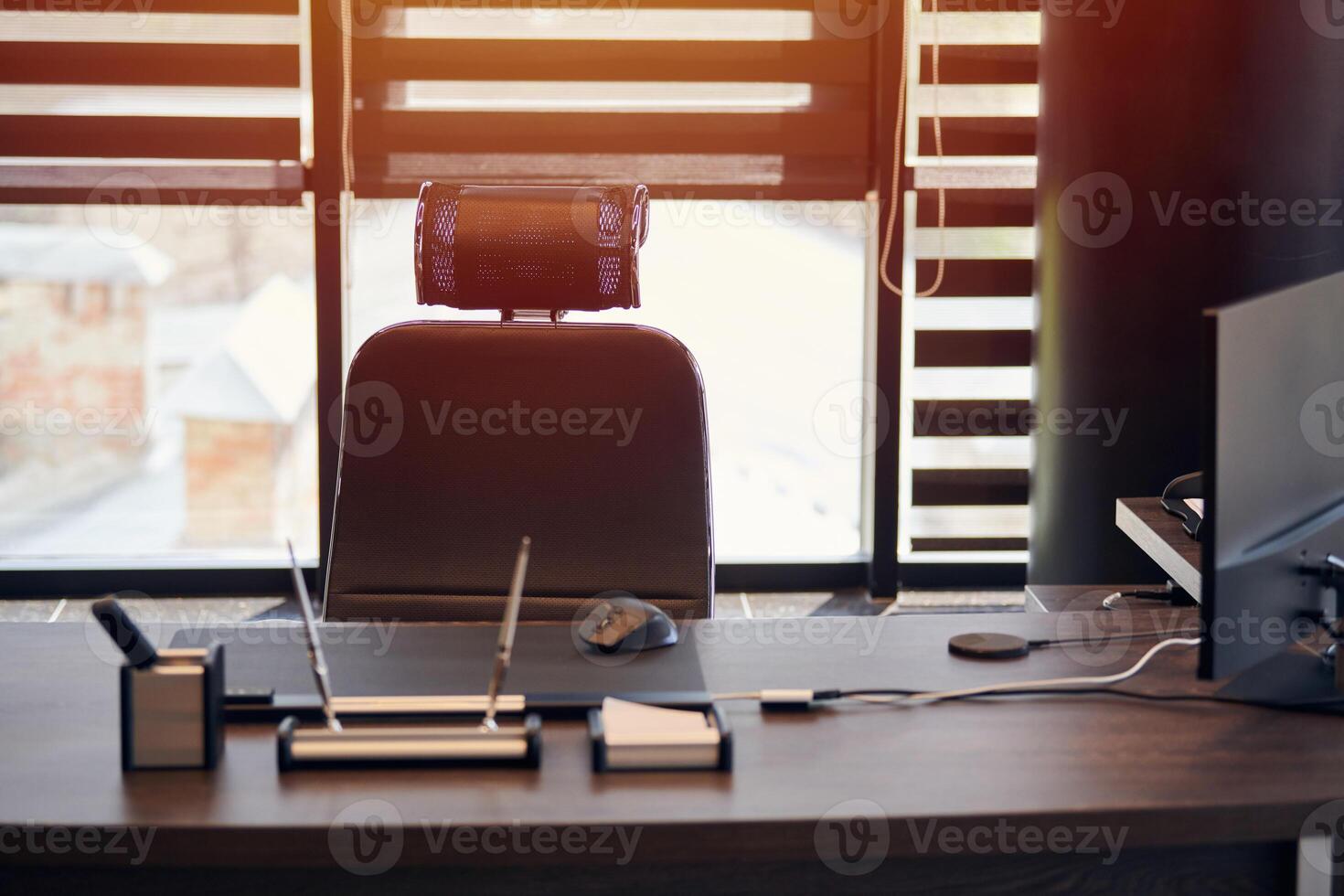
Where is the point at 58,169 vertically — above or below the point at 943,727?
above

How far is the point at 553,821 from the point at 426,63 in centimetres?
285

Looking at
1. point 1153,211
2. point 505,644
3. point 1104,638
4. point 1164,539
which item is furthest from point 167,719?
point 1153,211

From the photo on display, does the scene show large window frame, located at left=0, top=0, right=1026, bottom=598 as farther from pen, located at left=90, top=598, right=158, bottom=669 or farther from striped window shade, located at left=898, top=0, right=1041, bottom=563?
pen, located at left=90, top=598, right=158, bottom=669

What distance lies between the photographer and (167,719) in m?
1.01

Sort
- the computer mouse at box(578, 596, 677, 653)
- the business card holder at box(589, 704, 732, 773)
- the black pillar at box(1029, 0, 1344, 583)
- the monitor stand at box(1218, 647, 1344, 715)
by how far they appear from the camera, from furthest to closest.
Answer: the black pillar at box(1029, 0, 1344, 583) → the computer mouse at box(578, 596, 677, 653) → the monitor stand at box(1218, 647, 1344, 715) → the business card holder at box(589, 704, 732, 773)

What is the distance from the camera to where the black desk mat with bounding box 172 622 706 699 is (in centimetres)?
122

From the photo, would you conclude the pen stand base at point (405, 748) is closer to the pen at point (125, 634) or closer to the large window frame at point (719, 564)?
the pen at point (125, 634)

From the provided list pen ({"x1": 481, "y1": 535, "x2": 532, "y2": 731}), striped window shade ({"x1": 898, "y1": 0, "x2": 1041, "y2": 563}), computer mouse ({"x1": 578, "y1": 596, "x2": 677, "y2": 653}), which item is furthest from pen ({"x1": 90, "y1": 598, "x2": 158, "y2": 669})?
striped window shade ({"x1": 898, "y1": 0, "x2": 1041, "y2": 563})

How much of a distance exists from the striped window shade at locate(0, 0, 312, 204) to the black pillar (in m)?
1.95

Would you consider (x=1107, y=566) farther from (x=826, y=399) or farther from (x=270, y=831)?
(x=270, y=831)

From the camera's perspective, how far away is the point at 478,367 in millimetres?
1697

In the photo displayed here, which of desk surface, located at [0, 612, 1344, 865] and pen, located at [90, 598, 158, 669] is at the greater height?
pen, located at [90, 598, 158, 669]

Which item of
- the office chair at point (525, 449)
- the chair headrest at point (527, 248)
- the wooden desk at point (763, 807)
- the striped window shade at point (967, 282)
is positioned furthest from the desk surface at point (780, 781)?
the striped window shade at point (967, 282)

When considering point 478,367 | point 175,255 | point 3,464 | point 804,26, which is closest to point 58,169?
point 175,255
